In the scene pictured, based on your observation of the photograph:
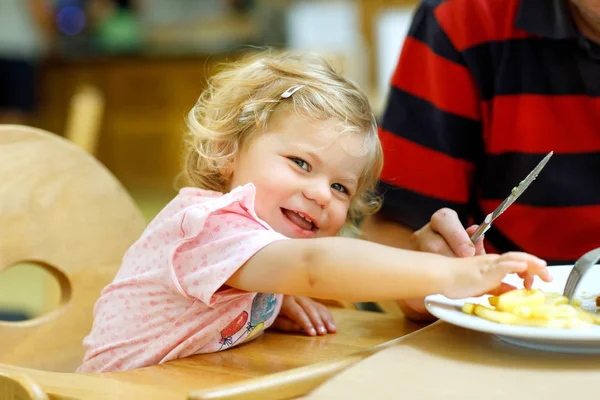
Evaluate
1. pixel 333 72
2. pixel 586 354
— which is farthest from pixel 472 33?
pixel 586 354

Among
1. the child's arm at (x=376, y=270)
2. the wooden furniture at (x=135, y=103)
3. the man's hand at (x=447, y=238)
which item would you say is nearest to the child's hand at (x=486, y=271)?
the child's arm at (x=376, y=270)

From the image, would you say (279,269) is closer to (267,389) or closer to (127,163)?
(267,389)

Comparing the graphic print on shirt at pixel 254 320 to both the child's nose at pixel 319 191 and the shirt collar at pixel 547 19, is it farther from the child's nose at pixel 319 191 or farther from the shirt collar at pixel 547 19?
the shirt collar at pixel 547 19

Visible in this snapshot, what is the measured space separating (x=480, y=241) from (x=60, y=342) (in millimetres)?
568

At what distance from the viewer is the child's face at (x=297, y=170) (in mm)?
975

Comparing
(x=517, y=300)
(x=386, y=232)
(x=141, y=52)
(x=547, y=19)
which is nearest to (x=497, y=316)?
(x=517, y=300)

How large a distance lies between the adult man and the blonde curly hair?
0.20m

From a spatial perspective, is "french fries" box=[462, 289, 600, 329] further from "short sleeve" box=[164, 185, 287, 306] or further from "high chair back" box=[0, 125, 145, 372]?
"high chair back" box=[0, 125, 145, 372]

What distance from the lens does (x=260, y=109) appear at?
1.02 m

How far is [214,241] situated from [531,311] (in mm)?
323

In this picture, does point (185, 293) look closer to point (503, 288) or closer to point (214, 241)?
point (214, 241)

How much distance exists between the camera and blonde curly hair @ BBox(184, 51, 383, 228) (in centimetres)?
101

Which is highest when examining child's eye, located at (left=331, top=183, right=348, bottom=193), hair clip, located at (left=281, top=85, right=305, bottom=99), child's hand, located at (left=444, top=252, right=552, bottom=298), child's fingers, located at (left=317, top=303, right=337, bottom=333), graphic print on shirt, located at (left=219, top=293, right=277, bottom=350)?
hair clip, located at (left=281, top=85, right=305, bottom=99)

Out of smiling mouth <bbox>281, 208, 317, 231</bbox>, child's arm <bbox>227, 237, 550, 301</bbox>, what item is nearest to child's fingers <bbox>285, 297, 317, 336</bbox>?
smiling mouth <bbox>281, 208, 317, 231</bbox>
